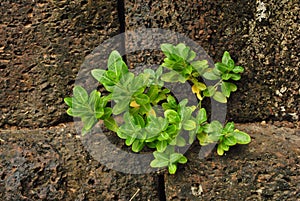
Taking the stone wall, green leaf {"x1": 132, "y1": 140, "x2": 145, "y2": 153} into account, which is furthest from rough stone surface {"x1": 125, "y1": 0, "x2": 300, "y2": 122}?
green leaf {"x1": 132, "y1": 140, "x2": 145, "y2": 153}

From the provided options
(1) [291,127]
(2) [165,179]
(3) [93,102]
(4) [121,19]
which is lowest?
(2) [165,179]

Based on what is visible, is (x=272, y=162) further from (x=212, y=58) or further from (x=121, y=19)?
(x=121, y=19)

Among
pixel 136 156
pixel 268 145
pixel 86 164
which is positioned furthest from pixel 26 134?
pixel 268 145

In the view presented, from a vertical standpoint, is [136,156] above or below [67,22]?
below

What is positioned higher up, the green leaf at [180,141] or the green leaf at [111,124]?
the green leaf at [111,124]

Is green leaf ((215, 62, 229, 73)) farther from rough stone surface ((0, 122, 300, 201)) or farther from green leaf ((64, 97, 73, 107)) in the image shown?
green leaf ((64, 97, 73, 107))

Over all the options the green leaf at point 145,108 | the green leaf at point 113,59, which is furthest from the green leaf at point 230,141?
the green leaf at point 113,59

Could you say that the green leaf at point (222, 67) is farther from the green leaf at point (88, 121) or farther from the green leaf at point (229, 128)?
the green leaf at point (88, 121)
